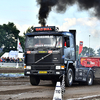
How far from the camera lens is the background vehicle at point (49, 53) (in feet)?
49.5

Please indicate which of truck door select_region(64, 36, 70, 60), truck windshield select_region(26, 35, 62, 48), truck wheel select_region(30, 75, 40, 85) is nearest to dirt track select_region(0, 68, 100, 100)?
truck wheel select_region(30, 75, 40, 85)

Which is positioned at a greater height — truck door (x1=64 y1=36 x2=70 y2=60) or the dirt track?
truck door (x1=64 y1=36 x2=70 y2=60)

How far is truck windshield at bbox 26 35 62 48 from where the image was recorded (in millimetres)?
15102

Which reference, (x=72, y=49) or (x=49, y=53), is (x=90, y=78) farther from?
(x=49, y=53)

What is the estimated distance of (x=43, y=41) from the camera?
15.3 metres

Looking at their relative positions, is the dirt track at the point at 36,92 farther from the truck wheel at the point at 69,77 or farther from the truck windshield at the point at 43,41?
the truck windshield at the point at 43,41

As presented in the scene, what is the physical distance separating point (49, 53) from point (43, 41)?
0.74 metres

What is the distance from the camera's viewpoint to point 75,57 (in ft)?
54.7

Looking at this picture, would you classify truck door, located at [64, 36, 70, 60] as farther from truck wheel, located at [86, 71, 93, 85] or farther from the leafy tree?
the leafy tree

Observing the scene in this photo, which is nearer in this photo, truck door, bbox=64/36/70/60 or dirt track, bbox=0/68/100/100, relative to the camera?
dirt track, bbox=0/68/100/100

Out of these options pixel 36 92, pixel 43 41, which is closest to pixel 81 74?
pixel 43 41

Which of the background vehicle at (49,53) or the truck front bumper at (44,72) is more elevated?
the background vehicle at (49,53)

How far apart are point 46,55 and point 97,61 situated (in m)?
9.67

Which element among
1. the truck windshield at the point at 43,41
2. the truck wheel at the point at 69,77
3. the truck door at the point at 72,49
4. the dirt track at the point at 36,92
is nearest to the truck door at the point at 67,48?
the truck windshield at the point at 43,41
